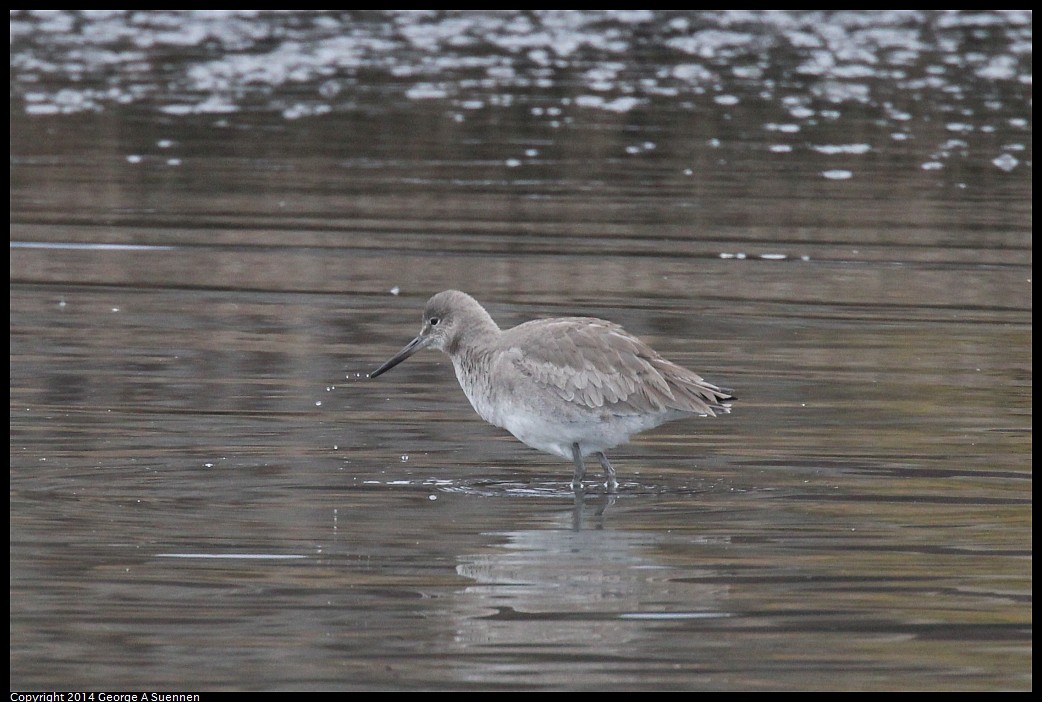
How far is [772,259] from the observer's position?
16797 millimetres

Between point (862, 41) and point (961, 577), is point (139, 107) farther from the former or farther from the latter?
point (961, 577)

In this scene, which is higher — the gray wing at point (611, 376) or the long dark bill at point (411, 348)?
the gray wing at point (611, 376)

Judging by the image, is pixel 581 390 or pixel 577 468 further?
pixel 577 468

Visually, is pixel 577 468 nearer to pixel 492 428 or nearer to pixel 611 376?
pixel 611 376

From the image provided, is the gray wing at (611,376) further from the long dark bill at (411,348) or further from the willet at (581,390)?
the long dark bill at (411,348)

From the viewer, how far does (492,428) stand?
37.1ft

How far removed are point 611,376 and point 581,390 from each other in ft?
0.53

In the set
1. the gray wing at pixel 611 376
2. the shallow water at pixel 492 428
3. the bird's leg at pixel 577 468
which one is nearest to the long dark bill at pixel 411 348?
the shallow water at pixel 492 428

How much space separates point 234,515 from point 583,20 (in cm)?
3306

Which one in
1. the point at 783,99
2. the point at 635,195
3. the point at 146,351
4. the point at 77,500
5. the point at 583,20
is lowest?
the point at 583,20

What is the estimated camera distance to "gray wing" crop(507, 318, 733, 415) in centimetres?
963

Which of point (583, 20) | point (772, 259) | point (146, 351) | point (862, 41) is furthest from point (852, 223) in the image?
point (583, 20)

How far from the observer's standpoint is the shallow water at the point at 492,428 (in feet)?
24.2

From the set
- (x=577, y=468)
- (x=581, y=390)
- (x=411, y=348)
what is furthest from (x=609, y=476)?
(x=411, y=348)
